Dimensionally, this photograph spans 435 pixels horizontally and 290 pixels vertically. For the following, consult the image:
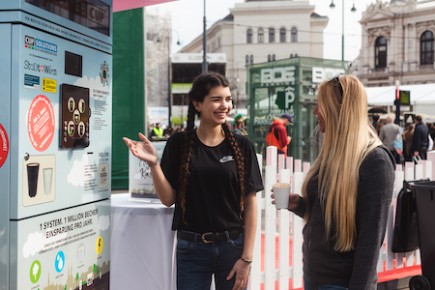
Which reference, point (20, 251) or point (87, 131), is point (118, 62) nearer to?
point (87, 131)

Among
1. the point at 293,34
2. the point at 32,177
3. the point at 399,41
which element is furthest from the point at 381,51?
the point at 32,177

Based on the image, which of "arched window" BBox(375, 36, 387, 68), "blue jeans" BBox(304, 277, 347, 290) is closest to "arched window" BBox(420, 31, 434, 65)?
"arched window" BBox(375, 36, 387, 68)

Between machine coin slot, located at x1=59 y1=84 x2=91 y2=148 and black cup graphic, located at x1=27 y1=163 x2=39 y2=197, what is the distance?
20cm

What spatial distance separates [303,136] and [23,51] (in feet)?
40.1

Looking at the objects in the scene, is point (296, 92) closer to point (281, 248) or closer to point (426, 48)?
point (281, 248)

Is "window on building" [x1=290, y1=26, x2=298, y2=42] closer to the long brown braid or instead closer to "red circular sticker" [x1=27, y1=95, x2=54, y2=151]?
the long brown braid

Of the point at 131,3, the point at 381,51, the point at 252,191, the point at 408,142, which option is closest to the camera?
the point at 252,191

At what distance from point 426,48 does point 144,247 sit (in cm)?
6014

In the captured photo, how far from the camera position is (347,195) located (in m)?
2.23

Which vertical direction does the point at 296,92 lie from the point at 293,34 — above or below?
below

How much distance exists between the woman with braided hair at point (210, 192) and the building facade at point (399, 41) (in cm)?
5808

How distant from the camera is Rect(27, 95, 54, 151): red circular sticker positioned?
202 centimetres

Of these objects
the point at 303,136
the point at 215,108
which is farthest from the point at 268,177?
the point at 303,136

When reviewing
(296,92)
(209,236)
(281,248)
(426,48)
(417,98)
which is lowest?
(281,248)
